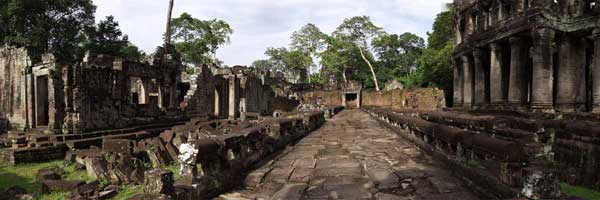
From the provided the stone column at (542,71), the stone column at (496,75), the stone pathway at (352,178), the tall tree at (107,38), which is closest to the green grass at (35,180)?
the stone pathway at (352,178)

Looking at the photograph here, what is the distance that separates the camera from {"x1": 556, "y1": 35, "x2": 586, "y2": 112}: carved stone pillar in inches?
627

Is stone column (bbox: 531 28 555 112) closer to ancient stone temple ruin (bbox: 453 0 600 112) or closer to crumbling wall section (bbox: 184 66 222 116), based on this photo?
ancient stone temple ruin (bbox: 453 0 600 112)

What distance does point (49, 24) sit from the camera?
3219 cm

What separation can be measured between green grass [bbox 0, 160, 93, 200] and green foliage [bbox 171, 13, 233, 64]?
36.4m

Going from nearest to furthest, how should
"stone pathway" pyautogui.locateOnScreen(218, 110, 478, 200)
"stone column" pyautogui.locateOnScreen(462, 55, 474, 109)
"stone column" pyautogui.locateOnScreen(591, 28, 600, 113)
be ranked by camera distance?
"stone pathway" pyautogui.locateOnScreen(218, 110, 478, 200), "stone column" pyautogui.locateOnScreen(591, 28, 600, 113), "stone column" pyautogui.locateOnScreen(462, 55, 474, 109)

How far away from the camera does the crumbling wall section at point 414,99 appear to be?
35.1 meters

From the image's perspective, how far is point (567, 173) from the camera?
5.43 m

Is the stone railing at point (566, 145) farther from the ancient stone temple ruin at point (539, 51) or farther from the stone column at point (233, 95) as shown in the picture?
the stone column at point (233, 95)

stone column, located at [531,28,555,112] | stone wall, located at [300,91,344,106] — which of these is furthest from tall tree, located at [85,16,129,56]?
stone column, located at [531,28,555,112]

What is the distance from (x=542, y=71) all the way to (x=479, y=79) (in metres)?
6.13

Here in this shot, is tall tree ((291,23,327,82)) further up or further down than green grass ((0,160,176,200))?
further up

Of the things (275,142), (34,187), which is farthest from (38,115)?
(275,142)

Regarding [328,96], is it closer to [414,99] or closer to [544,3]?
[414,99]

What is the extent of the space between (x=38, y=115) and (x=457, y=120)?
60.8 ft
